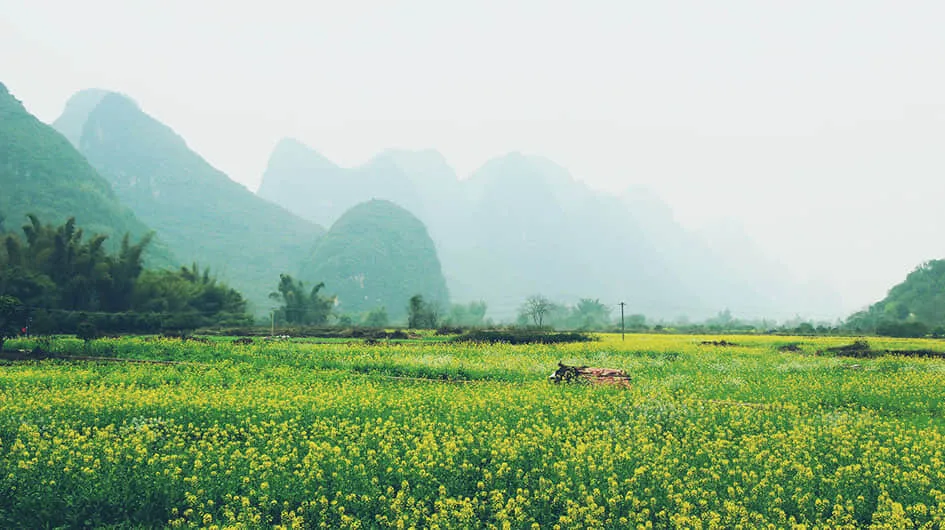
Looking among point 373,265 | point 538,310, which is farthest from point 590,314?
point 373,265

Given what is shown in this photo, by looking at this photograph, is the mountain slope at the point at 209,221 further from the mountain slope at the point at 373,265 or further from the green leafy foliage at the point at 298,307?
the green leafy foliage at the point at 298,307

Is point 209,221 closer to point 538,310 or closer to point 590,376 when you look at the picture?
point 538,310

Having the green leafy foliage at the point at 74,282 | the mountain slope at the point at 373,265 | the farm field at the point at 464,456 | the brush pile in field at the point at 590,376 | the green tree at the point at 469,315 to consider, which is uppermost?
the mountain slope at the point at 373,265

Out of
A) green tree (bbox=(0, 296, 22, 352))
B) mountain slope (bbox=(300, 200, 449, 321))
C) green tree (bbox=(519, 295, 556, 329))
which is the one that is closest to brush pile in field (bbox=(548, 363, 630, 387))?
green tree (bbox=(0, 296, 22, 352))

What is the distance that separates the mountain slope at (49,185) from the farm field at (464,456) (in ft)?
286

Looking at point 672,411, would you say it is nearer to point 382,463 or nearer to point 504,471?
point 504,471

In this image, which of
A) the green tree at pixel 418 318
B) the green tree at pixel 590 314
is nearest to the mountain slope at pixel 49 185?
the green tree at pixel 418 318

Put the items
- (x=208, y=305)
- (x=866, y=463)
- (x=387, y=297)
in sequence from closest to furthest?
(x=866, y=463)
(x=208, y=305)
(x=387, y=297)

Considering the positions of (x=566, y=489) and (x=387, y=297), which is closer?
(x=566, y=489)

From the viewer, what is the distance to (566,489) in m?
8.54

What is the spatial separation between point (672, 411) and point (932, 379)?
14107 mm

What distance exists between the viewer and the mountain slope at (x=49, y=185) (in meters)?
89.7

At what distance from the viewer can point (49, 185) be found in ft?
319

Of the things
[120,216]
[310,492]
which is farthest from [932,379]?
[120,216]
